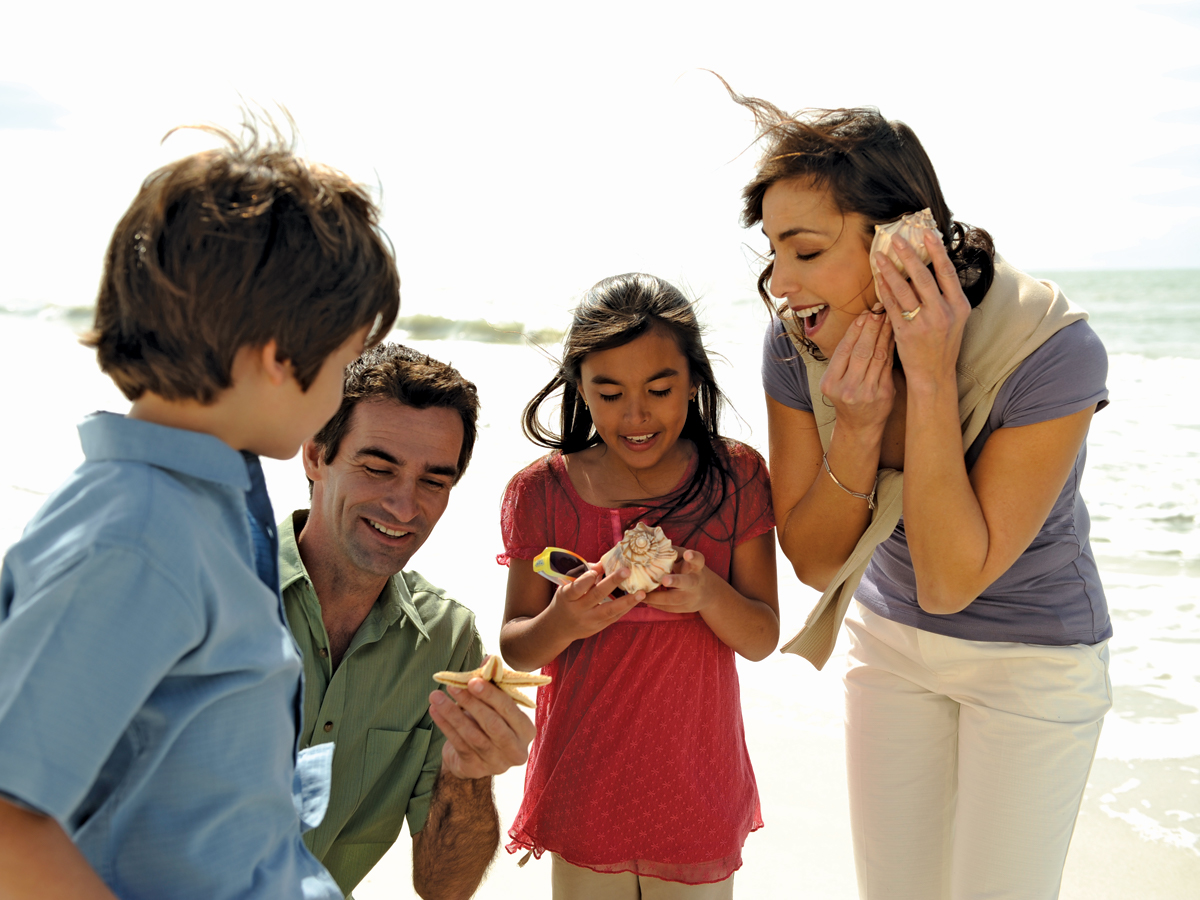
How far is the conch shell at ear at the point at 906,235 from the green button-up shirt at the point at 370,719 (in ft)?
4.89

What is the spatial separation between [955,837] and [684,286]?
5.73ft

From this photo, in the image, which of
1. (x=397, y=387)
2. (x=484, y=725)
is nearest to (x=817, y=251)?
(x=397, y=387)

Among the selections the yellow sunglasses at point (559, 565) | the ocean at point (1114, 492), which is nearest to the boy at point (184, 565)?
the ocean at point (1114, 492)

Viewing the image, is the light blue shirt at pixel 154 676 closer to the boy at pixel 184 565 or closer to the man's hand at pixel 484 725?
the boy at pixel 184 565

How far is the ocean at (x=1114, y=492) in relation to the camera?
157 inches

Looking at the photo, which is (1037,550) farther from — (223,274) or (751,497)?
(223,274)

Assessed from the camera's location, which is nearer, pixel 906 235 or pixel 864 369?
pixel 906 235

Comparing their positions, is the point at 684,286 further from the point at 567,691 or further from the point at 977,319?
the point at 567,691

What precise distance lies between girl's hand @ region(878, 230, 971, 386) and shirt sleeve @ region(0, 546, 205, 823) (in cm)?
175

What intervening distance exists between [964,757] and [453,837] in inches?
53.4

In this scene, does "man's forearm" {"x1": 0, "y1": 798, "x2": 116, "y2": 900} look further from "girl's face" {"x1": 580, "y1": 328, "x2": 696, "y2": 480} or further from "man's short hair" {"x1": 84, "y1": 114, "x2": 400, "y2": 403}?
"girl's face" {"x1": 580, "y1": 328, "x2": 696, "y2": 480}

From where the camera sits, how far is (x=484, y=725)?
6.44ft

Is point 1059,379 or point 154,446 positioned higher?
point 154,446

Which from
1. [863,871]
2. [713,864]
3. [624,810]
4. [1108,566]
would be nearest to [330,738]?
[624,810]
